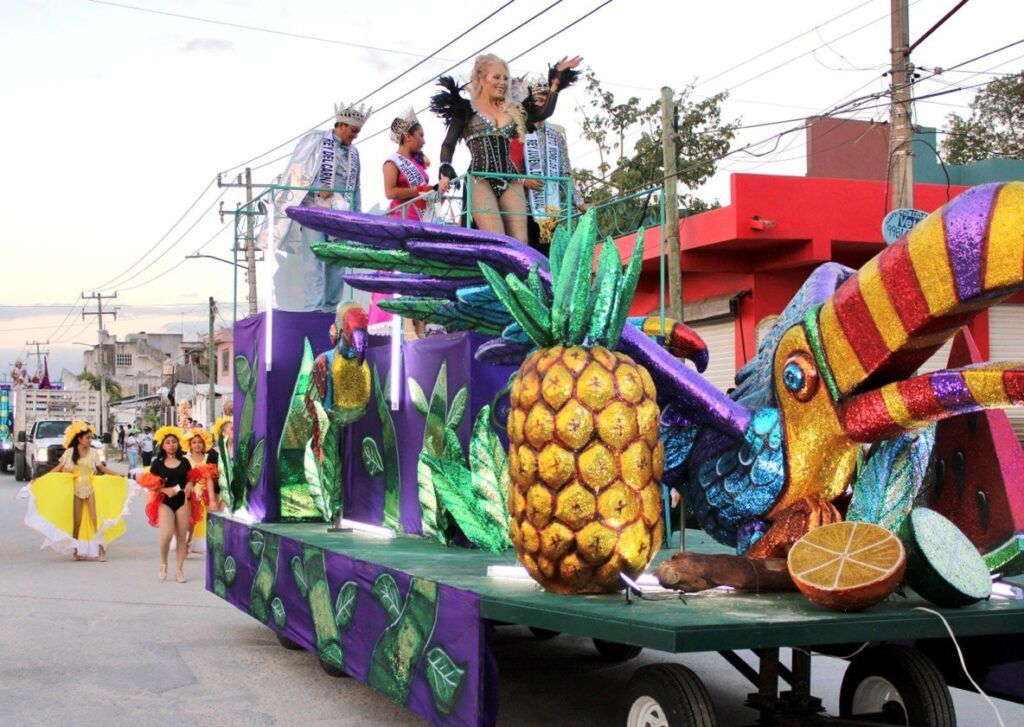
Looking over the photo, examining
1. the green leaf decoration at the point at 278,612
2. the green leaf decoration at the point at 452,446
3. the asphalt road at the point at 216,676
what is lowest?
the asphalt road at the point at 216,676

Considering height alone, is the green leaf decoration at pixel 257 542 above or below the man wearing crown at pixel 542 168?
below

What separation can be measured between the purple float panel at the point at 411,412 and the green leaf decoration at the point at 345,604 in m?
1.05

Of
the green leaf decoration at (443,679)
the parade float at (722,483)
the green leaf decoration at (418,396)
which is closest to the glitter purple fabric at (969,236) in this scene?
the parade float at (722,483)

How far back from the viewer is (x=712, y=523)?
5.23m

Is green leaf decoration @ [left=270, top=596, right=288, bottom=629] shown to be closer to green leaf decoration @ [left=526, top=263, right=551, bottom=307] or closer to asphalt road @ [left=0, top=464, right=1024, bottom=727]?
asphalt road @ [left=0, top=464, right=1024, bottom=727]

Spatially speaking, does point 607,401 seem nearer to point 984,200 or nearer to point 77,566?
point 984,200

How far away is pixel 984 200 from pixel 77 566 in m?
11.6

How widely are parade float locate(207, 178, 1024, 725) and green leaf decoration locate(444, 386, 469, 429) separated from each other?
49 centimetres

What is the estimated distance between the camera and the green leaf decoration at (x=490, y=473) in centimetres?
623

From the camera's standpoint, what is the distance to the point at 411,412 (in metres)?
7.73

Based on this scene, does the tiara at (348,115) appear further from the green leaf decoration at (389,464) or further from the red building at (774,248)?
the red building at (774,248)

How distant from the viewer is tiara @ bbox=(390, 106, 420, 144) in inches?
357

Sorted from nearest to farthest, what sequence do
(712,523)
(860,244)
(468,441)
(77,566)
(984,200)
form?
(984,200) < (712,523) < (468,441) < (77,566) < (860,244)

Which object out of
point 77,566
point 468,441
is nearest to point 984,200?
point 468,441
